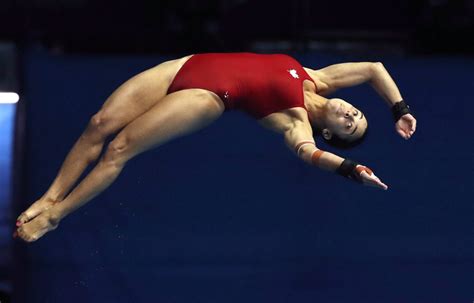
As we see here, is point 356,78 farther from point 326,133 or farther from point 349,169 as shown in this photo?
point 349,169

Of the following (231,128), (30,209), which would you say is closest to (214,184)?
(231,128)

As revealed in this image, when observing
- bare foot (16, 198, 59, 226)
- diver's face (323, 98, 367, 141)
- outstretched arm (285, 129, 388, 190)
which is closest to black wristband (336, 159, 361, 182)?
outstretched arm (285, 129, 388, 190)

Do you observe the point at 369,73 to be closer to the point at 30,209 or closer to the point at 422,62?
the point at 422,62

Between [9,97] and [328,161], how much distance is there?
1.56 metres

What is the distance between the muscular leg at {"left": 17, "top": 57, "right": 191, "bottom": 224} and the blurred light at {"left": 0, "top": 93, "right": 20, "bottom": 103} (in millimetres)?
517

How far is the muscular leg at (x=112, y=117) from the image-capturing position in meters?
3.98

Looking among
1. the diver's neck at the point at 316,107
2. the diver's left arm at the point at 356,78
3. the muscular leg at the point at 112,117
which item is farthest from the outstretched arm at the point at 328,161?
the muscular leg at the point at 112,117

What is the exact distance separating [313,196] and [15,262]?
4.50 feet

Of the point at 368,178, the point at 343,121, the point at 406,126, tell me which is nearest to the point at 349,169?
the point at 368,178

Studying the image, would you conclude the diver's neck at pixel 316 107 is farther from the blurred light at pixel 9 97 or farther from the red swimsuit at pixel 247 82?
the blurred light at pixel 9 97

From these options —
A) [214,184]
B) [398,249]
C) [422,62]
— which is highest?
[422,62]

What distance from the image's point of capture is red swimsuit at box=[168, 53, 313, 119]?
156 inches

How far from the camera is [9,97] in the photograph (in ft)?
14.4

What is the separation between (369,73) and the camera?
13.5 ft
